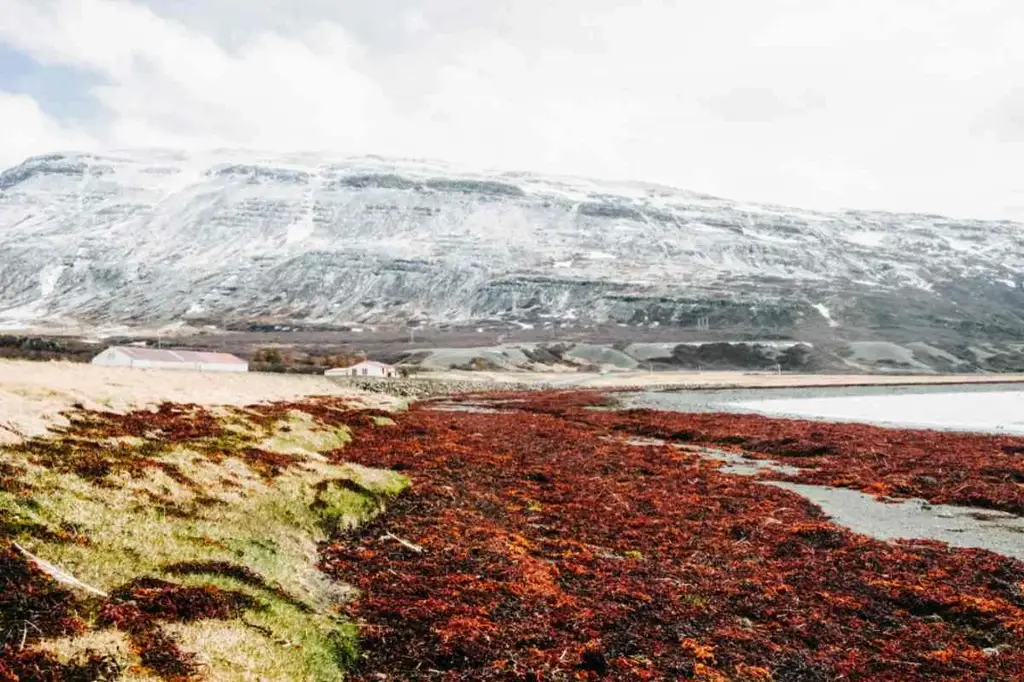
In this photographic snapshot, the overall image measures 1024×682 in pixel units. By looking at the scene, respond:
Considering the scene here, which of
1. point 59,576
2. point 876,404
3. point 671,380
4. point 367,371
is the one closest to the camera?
point 59,576

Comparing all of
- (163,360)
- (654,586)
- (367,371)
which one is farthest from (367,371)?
(654,586)

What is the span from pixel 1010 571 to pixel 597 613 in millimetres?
9294

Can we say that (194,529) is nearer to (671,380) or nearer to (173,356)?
(173,356)

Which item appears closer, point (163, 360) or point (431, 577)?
point (431, 577)

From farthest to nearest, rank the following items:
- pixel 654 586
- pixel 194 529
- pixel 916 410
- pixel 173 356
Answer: pixel 173 356 < pixel 916 410 < pixel 654 586 < pixel 194 529

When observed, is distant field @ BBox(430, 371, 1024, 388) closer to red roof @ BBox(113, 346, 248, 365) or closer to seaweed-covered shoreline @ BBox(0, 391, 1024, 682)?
red roof @ BBox(113, 346, 248, 365)

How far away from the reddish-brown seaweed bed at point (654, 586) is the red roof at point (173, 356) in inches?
3264

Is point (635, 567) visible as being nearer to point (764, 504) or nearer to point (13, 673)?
point (764, 504)

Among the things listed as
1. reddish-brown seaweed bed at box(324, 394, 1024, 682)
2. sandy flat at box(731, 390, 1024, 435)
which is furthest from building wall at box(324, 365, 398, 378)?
reddish-brown seaweed bed at box(324, 394, 1024, 682)

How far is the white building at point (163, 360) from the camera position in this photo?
310ft

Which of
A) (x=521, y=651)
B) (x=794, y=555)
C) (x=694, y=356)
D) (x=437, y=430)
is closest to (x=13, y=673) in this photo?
(x=521, y=651)

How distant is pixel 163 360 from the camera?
9838cm

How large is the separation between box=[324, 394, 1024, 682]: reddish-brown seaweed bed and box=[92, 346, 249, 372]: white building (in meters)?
77.3

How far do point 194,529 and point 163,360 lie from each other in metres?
95.8
